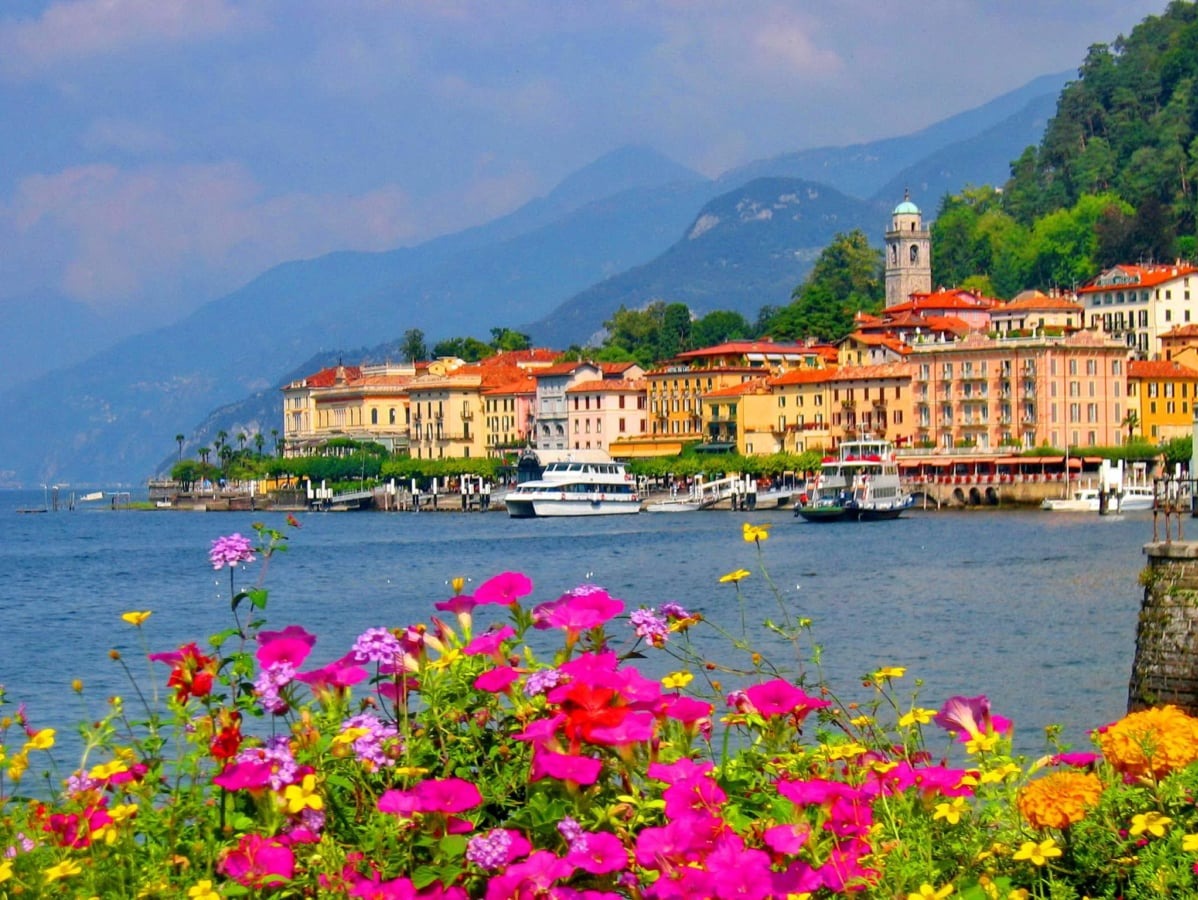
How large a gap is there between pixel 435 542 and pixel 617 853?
231 feet

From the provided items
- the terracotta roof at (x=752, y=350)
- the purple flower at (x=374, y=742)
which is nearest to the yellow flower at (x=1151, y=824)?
the purple flower at (x=374, y=742)

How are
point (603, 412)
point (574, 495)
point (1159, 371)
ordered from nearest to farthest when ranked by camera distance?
point (574, 495)
point (1159, 371)
point (603, 412)

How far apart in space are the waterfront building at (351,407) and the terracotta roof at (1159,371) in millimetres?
59508

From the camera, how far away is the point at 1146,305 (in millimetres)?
107250

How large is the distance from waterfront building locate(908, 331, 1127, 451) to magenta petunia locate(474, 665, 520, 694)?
9371 centimetres

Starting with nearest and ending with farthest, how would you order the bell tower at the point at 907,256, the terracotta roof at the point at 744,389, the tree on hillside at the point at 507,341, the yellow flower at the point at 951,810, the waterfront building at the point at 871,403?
the yellow flower at the point at 951,810 < the waterfront building at the point at 871,403 < the terracotta roof at the point at 744,389 < the bell tower at the point at 907,256 < the tree on hillside at the point at 507,341

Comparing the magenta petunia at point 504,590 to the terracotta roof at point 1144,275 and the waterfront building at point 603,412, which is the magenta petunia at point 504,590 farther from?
the waterfront building at point 603,412

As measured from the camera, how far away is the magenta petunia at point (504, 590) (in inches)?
220

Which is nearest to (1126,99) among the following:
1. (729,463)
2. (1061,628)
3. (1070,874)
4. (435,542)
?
(729,463)

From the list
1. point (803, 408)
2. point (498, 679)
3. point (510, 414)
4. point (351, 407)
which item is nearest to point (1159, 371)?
point (803, 408)

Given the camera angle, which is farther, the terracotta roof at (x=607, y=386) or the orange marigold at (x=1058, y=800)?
the terracotta roof at (x=607, y=386)

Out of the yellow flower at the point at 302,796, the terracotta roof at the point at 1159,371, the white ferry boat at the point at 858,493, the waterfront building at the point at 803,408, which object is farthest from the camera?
the waterfront building at the point at 803,408

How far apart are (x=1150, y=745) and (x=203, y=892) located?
8.37ft

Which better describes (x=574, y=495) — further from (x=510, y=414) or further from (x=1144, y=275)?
(x=510, y=414)
